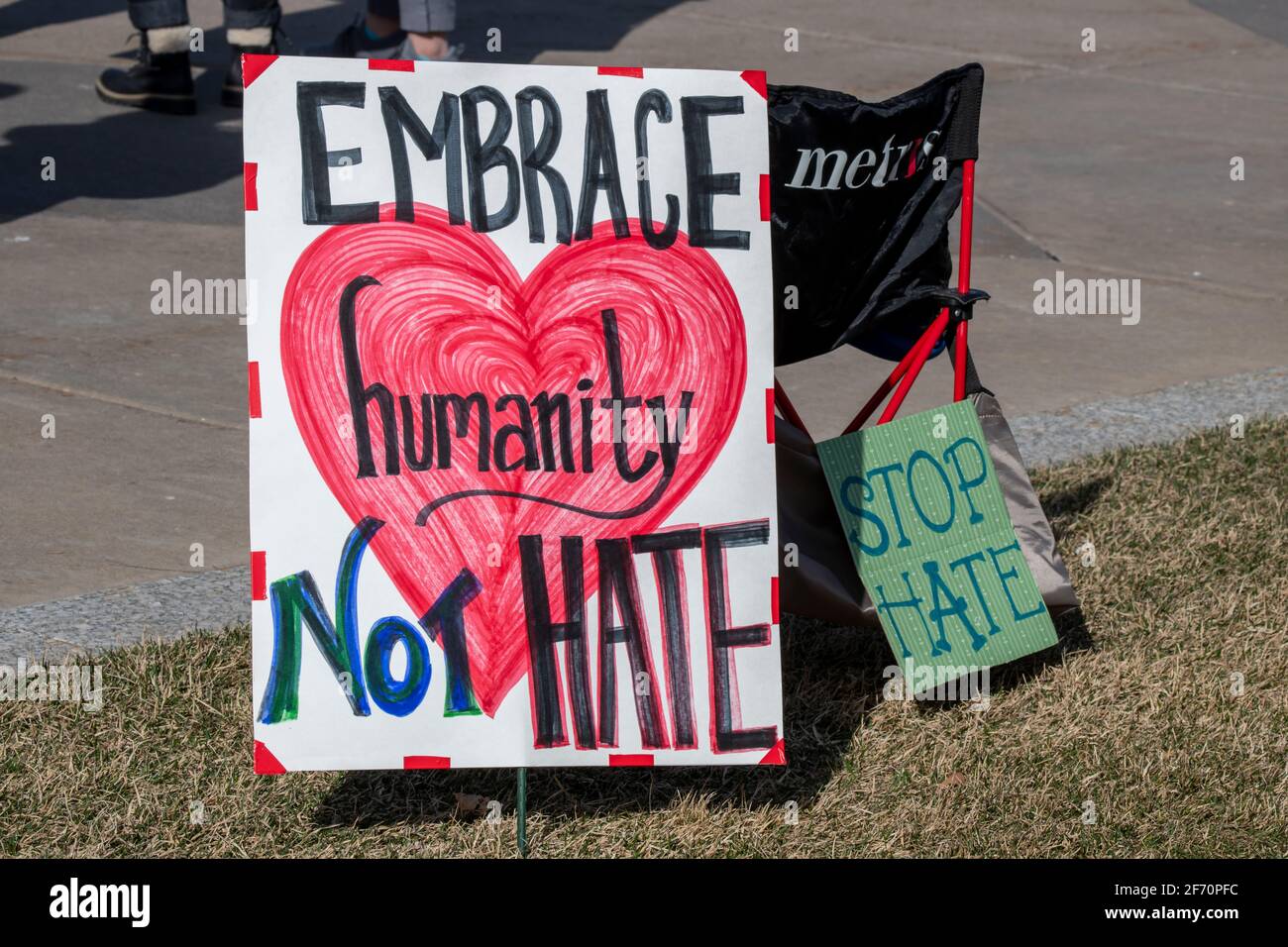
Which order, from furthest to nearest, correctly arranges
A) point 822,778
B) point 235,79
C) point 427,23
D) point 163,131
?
point 235,79 → point 163,131 → point 427,23 → point 822,778

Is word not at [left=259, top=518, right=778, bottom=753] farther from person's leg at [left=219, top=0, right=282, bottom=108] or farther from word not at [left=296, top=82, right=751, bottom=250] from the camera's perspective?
person's leg at [left=219, top=0, right=282, bottom=108]

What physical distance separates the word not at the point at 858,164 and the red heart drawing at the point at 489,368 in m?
0.48

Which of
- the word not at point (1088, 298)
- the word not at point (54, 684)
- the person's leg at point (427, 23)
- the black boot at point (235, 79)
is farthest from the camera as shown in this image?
the black boot at point (235, 79)

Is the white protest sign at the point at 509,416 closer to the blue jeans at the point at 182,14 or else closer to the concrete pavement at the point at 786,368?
the concrete pavement at the point at 786,368

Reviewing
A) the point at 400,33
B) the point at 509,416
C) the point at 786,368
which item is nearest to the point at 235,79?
the point at 400,33

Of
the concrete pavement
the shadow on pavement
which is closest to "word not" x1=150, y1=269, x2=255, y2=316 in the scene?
the concrete pavement

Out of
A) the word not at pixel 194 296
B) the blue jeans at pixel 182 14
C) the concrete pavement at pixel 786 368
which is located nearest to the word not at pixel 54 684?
the concrete pavement at pixel 786 368

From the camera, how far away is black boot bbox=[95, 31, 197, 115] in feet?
31.1

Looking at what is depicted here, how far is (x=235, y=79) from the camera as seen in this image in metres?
9.62

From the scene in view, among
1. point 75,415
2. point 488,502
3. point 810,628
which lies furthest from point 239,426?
point 488,502

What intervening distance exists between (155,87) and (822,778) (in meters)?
7.07

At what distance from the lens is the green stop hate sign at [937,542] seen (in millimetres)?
3893

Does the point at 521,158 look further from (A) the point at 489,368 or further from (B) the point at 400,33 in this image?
(B) the point at 400,33

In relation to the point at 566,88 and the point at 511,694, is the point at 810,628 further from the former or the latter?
the point at 566,88
